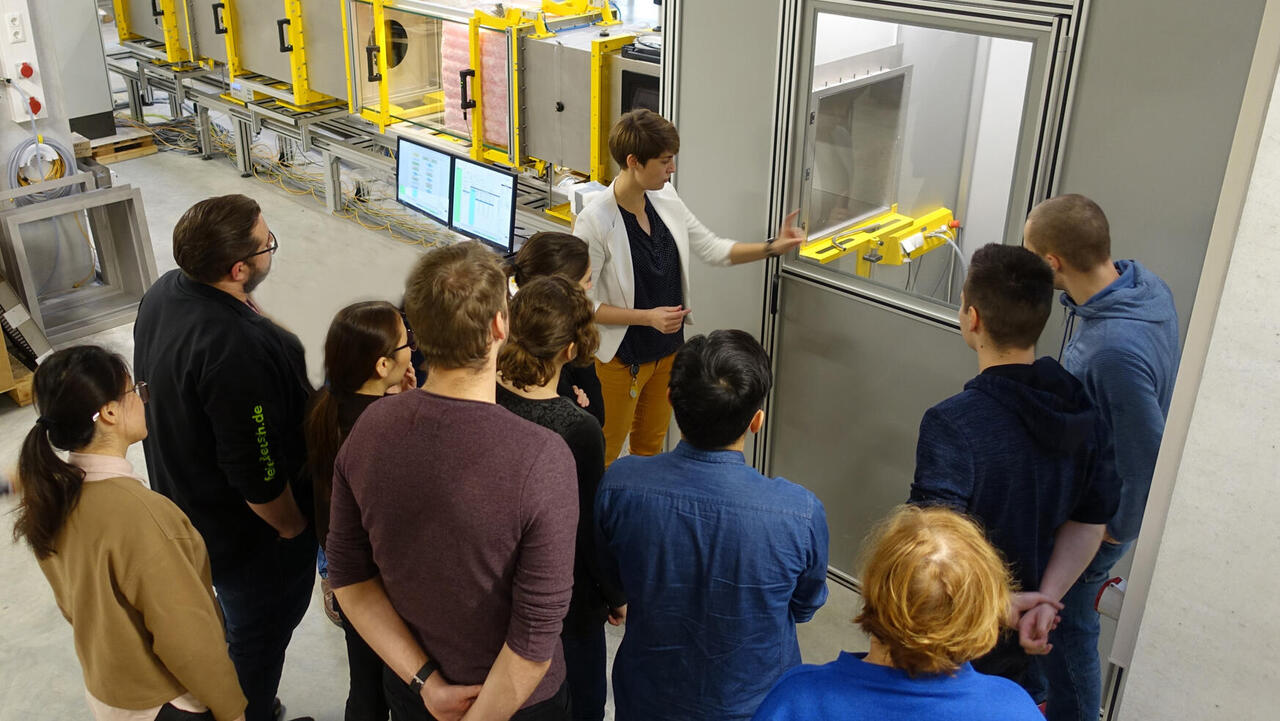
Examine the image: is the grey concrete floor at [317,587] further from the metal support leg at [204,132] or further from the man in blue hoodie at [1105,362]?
the man in blue hoodie at [1105,362]

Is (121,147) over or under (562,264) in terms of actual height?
under

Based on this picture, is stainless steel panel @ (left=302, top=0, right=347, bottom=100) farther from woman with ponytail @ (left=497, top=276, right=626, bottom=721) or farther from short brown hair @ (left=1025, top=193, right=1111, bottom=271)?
short brown hair @ (left=1025, top=193, right=1111, bottom=271)

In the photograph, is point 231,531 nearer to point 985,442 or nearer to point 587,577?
point 587,577

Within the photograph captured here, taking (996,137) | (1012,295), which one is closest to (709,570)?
(1012,295)

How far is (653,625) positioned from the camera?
5.71 feet

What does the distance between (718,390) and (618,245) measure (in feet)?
4.21

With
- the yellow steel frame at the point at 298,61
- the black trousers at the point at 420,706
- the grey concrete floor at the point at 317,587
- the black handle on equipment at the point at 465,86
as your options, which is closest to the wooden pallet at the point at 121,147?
the grey concrete floor at the point at 317,587

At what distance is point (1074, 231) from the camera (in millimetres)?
2125

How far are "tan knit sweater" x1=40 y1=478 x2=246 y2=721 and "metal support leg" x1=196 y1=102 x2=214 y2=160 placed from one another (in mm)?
6170

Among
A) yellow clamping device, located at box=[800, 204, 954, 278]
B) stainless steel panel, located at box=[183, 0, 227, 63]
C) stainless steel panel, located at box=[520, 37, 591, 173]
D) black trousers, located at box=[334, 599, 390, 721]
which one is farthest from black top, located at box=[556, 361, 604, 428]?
stainless steel panel, located at box=[183, 0, 227, 63]

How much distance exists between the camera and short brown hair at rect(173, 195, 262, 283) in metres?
2.15

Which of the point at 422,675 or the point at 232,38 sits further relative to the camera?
the point at 232,38

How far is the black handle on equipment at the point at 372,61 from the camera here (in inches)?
204

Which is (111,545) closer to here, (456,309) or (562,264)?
(456,309)
